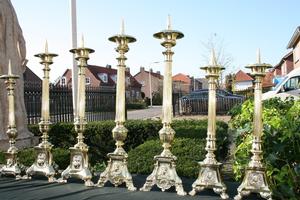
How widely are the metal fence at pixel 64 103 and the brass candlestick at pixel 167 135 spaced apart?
10650 millimetres

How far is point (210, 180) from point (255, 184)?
317 mm

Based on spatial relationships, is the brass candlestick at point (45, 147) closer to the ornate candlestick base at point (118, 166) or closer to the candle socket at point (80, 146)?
the candle socket at point (80, 146)

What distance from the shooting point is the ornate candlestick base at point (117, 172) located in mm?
3109

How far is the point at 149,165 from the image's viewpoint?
521 cm

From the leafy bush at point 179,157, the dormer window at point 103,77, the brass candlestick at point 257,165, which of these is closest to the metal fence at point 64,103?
the leafy bush at point 179,157

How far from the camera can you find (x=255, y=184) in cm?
264

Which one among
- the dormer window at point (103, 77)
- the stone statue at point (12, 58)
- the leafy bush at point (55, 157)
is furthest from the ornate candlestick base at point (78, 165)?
the dormer window at point (103, 77)

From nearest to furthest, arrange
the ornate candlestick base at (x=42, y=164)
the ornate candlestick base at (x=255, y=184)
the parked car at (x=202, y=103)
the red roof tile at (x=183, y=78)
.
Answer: the ornate candlestick base at (x=255, y=184) → the ornate candlestick base at (x=42, y=164) → the parked car at (x=202, y=103) → the red roof tile at (x=183, y=78)

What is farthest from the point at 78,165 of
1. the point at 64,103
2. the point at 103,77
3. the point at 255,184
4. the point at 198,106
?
the point at 103,77

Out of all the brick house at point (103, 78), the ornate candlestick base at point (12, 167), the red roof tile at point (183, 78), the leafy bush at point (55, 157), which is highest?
the red roof tile at point (183, 78)

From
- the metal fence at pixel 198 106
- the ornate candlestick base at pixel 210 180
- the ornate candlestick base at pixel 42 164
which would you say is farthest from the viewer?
the metal fence at pixel 198 106

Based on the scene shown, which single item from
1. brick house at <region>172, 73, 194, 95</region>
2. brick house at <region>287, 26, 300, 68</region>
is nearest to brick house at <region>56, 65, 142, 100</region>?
brick house at <region>172, 73, 194, 95</region>

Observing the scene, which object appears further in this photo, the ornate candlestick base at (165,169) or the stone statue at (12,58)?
the stone statue at (12,58)

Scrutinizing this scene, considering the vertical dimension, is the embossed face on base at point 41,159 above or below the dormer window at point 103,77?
below
